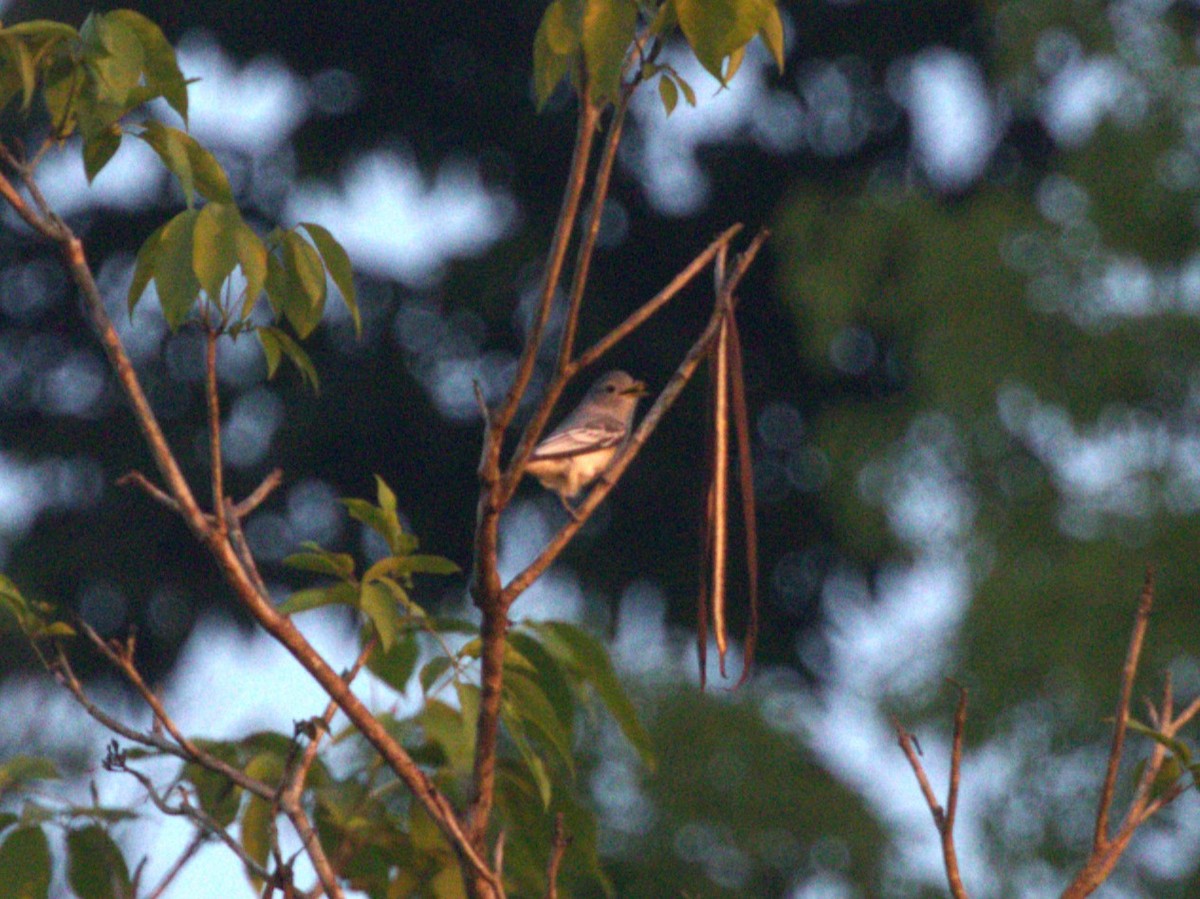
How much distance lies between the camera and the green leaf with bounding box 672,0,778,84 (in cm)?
210

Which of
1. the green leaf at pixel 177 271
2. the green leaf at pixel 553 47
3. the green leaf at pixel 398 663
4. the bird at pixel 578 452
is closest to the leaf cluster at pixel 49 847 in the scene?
the green leaf at pixel 398 663

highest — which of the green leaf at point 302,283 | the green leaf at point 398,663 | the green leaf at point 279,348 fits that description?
the green leaf at point 302,283

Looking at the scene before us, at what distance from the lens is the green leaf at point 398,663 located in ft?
9.16

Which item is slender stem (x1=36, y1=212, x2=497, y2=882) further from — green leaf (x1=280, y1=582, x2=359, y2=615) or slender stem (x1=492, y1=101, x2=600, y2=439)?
slender stem (x1=492, y1=101, x2=600, y2=439)

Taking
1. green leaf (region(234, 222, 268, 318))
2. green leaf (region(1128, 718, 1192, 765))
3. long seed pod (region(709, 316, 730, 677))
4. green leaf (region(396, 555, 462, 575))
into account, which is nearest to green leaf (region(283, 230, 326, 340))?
green leaf (region(234, 222, 268, 318))

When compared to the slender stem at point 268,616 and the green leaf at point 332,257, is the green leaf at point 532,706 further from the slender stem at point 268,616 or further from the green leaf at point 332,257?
the green leaf at point 332,257

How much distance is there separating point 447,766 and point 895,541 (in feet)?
33.0

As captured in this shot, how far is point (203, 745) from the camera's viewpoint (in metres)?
2.72

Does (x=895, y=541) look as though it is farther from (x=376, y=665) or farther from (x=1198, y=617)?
(x=376, y=665)

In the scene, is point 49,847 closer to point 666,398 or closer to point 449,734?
point 449,734

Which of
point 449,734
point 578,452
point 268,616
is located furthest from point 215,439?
point 578,452

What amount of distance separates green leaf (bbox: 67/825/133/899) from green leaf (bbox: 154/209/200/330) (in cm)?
91

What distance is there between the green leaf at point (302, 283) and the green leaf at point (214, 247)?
0.48 feet

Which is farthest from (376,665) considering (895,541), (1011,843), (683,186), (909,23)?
(909,23)
